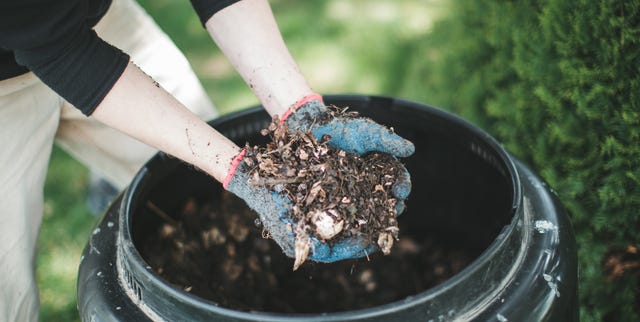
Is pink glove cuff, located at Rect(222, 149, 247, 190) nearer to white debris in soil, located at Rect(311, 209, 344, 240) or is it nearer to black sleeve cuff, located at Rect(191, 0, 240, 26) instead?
white debris in soil, located at Rect(311, 209, 344, 240)

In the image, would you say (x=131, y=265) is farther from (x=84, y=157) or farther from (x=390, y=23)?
(x=390, y=23)

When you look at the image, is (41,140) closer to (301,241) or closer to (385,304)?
(301,241)

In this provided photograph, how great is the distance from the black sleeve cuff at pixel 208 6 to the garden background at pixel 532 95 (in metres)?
1.13

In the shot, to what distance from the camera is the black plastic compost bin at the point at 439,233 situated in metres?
1.10

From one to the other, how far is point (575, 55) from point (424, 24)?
81.7 inches

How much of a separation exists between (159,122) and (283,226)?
0.40 metres

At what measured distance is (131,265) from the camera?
122 centimetres

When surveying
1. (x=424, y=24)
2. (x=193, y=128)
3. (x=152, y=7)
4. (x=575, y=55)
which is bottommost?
(x=152, y=7)

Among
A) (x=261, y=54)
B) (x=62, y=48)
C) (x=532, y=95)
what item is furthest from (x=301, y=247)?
(x=532, y=95)

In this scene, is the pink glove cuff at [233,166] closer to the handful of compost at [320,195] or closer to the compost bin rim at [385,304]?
the handful of compost at [320,195]

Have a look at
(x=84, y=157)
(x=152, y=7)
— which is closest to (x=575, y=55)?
(x=84, y=157)

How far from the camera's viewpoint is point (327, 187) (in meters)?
1.31

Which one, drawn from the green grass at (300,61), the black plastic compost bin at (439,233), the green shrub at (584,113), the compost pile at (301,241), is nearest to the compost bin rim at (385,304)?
the black plastic compost bin at (439,233)

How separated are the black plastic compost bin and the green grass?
1.31 m
